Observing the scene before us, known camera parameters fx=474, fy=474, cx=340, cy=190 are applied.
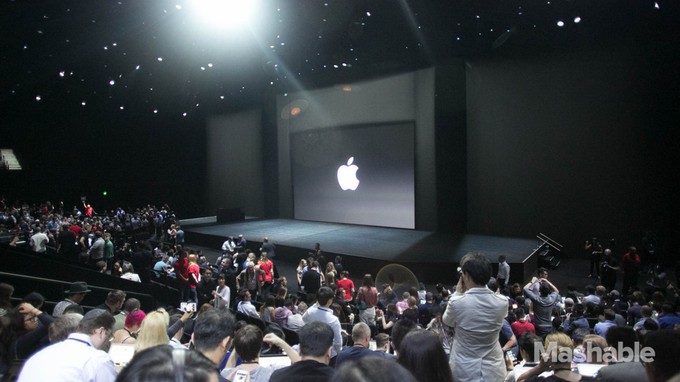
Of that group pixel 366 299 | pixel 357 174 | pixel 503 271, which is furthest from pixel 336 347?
pixel 357 174

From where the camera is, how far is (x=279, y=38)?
14.2 m

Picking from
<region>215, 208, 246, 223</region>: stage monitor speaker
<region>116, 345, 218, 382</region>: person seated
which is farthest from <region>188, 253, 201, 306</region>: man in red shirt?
<region>215, 208, 246, 223</region>: stage monitor speaker

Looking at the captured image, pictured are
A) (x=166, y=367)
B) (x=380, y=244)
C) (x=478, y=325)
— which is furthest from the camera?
(x=380, y=244)

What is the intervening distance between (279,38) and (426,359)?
13334mm

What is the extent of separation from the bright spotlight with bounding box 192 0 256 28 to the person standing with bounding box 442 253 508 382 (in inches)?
436

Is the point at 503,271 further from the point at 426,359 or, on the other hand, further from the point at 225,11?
the point at 225,11

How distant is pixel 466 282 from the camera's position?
2.81 meters

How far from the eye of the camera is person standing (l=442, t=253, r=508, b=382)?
2725 mm

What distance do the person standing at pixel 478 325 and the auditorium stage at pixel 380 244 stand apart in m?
8.63

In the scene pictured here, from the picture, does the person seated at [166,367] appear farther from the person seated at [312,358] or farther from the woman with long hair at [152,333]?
the woman with long hair at [152,333]

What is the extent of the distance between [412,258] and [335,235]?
190 inches

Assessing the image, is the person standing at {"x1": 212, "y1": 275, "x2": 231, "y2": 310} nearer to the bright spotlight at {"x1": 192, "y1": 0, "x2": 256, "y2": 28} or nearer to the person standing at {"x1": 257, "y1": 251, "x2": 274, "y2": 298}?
the person standing at {"x1": 257, "y1": 251, "x2": 274, "y2": 298}

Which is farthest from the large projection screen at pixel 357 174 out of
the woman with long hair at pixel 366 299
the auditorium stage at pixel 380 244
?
the woman with long hair at pixel 366 299

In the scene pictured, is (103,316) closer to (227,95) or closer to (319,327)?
(319,327)
